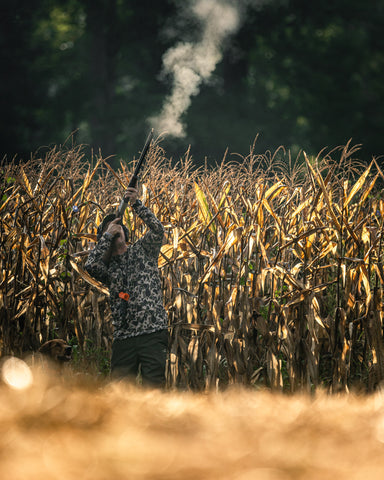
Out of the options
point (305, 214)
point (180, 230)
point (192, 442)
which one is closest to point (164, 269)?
point (180, 230)

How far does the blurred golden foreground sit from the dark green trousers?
9.75 ft

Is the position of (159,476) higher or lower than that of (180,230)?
lower

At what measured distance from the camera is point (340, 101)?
63.0 ft

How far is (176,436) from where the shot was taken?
2.01ft

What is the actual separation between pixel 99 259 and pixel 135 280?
301 millimetres

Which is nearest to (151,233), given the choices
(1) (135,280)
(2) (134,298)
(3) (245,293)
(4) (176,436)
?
(1) (135,280)

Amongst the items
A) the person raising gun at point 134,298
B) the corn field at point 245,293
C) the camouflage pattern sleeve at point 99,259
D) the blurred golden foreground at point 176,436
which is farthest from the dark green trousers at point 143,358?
the blurred golden foreground at point 176,436

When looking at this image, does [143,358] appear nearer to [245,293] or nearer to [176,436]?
[245,293]

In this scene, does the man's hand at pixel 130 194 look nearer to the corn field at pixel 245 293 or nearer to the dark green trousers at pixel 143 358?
the corn field at pixel 245 293

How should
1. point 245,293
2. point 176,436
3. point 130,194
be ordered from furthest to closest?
point 245,293, point 130,194, point 176,436

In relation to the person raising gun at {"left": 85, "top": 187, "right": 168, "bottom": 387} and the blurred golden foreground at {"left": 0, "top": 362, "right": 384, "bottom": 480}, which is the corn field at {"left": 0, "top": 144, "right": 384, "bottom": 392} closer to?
the person raising gun at {"left": 85, "top": 187, "right": 168, "bottom": 387}

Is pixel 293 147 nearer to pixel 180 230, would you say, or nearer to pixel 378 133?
pixel 378 133

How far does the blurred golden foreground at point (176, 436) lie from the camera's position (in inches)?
21.1

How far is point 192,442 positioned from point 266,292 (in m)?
3.83
